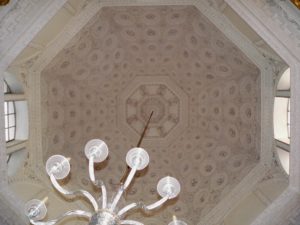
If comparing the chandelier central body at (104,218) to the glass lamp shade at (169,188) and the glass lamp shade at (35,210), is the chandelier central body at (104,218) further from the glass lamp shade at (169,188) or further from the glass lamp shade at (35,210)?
the glass lamp shade at (35,210)

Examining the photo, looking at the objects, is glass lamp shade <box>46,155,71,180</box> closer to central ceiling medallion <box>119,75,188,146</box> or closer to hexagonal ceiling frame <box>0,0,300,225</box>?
hexagonal ceiling frame <box>0,0,300,225</box>

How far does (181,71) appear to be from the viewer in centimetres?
1484

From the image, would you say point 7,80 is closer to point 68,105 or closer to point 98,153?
point 68,105

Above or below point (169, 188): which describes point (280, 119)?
above

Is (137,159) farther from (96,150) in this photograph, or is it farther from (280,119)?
(280,119)

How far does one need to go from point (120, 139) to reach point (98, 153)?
860 cm

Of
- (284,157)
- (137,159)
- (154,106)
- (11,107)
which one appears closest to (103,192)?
(137,159)

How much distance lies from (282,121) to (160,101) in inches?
210

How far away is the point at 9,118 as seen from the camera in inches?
445

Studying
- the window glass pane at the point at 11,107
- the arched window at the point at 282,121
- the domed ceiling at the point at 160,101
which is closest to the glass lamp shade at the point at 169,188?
the arched window at the point at 282,121

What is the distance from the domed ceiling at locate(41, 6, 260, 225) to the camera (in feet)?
42.5

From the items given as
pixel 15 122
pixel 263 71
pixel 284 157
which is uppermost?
pixel 263 71

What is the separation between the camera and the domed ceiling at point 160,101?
13.0 metres

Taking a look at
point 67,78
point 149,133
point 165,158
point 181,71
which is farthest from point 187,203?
point 67,78
